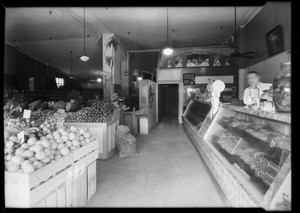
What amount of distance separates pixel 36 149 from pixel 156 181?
6.11ft

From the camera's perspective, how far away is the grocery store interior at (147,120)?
194 cm

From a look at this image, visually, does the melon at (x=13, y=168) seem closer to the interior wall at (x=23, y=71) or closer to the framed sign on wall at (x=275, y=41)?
the framed sign on wall at (x=275, y=41)

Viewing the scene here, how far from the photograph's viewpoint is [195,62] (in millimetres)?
10352

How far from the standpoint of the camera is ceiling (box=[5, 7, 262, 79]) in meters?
6.36

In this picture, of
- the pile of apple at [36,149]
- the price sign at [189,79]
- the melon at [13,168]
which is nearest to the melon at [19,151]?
the pile of apple at [36,149]

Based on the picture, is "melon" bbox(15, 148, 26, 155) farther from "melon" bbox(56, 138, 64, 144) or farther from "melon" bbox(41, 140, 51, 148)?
"melon" bbox(56, 138, 64, 144)

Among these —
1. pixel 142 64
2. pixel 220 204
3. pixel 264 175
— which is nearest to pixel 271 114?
pixel 264 175

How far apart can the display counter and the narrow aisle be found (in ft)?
1.13

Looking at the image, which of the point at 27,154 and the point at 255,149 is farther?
the point at 255,149

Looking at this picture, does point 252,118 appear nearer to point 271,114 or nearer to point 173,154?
point 271,114

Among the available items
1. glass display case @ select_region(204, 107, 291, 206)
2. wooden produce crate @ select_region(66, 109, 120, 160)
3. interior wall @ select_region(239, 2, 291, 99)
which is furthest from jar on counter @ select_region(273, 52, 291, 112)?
interior wall @ select_region(239, 2, 291, 99)

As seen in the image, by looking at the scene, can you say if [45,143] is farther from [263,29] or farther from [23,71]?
[23,71]

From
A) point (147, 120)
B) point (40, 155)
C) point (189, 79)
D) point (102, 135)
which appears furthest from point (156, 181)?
point (189, 79)

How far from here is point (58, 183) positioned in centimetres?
204
